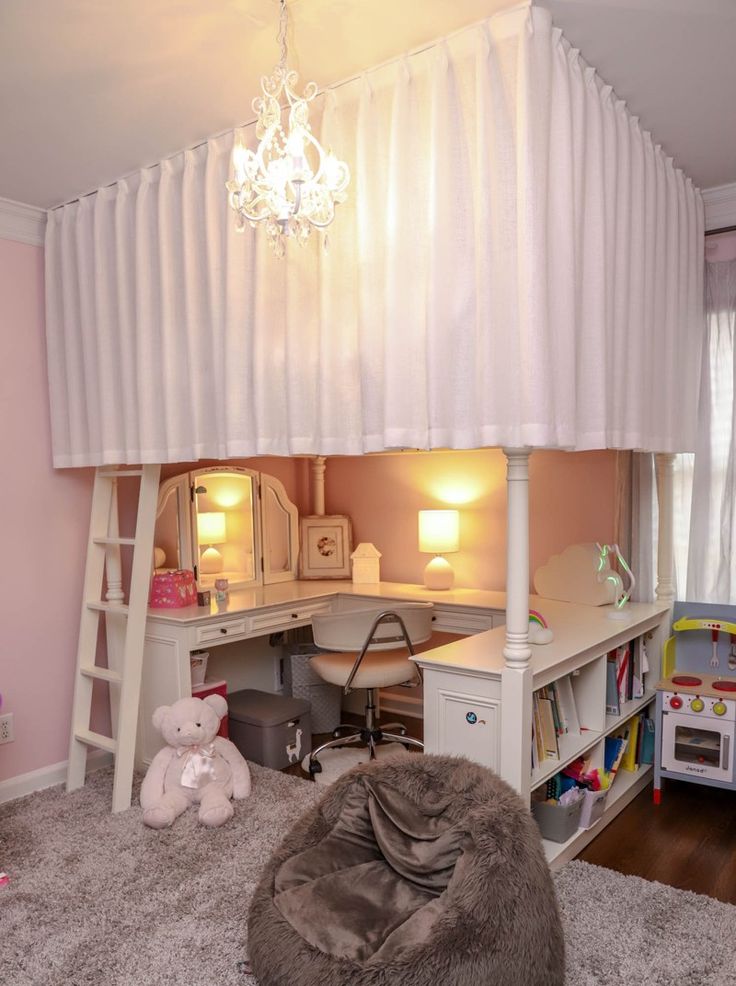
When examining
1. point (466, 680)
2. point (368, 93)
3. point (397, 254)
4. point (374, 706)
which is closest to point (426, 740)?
point (466, 680)

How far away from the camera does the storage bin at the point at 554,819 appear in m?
2.50

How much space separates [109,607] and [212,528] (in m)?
0.82

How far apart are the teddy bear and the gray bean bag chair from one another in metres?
0.95

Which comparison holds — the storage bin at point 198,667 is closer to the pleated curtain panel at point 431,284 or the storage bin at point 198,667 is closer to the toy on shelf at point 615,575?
the pleated curtain panel at point 431,284

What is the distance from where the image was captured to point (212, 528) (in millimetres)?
3883

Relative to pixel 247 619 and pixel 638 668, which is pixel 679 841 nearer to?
pixel 638 668

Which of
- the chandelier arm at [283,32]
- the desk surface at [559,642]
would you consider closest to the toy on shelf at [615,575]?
the desk surface at [559,642]

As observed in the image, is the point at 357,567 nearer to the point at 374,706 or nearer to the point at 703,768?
the point at 374,706

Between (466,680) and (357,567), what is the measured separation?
75.8 inches

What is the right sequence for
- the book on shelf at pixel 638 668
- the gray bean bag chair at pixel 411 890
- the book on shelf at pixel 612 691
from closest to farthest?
1. the gray bean bag chair at pixel 411 890
2. the book on shelf at pixel 612 691
3. the book on shelf at pixel 638 668

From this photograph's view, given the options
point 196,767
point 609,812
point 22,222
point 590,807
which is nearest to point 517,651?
point 590,807

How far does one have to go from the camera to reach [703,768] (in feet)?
9.63

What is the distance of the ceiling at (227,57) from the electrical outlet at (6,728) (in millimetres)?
2152

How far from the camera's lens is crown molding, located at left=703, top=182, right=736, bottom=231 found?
3.09 m
